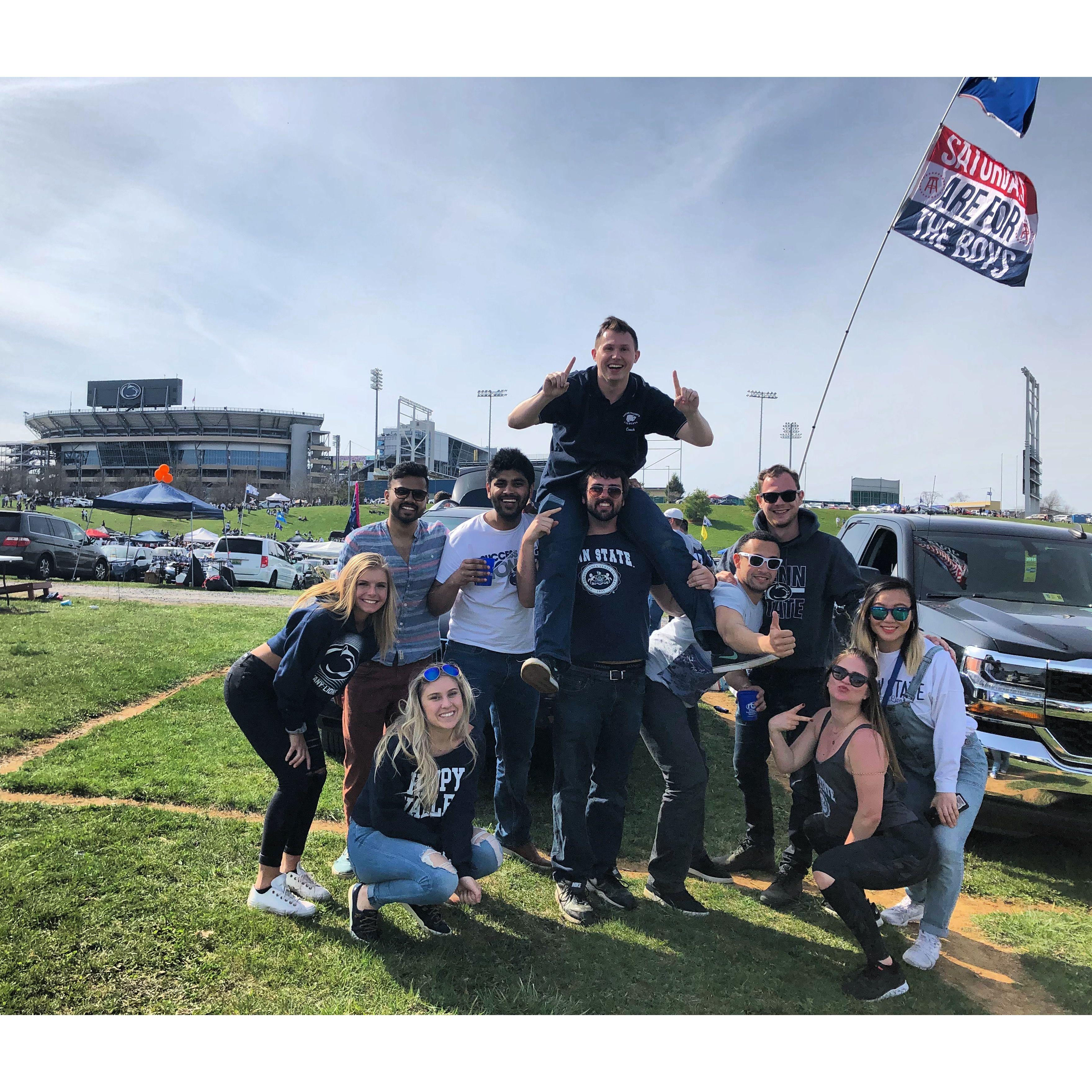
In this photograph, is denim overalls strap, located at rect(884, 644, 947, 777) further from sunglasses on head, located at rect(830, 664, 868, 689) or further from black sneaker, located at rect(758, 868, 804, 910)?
black sneaker, located at rect(758, 868, 804, 910)

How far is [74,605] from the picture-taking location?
1348 centimetres

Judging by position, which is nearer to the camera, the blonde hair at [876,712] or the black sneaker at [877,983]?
the black sneaker at [877,983]

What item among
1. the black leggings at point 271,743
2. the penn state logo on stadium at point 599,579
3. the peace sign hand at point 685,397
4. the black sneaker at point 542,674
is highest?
the peace sign hand at point 685,397

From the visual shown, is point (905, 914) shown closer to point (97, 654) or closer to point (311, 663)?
point (311, 663)

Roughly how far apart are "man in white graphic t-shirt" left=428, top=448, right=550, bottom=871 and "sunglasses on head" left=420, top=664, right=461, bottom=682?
0.67 m

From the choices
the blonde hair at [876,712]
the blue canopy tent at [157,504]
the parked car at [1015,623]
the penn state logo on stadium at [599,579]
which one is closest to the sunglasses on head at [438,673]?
the penn state logo on stadium at [599,579]

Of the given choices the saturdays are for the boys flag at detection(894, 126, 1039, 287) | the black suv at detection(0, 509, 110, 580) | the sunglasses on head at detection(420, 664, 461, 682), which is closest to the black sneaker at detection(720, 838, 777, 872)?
the sunglasses on head at detection(420, 664, 461, 682)

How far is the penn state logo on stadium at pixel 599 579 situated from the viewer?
355cm

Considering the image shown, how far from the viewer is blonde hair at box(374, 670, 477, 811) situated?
3.06 meters

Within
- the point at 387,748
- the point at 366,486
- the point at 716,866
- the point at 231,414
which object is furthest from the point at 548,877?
the point at 231,414

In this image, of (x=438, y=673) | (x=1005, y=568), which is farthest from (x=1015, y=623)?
(x=438, y=673)

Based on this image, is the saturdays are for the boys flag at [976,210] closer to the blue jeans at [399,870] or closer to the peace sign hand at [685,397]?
the peace sign hand at [685,397]

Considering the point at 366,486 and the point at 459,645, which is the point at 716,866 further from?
the point at 366,486

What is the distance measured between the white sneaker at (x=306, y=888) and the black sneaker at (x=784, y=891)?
7.37ft
